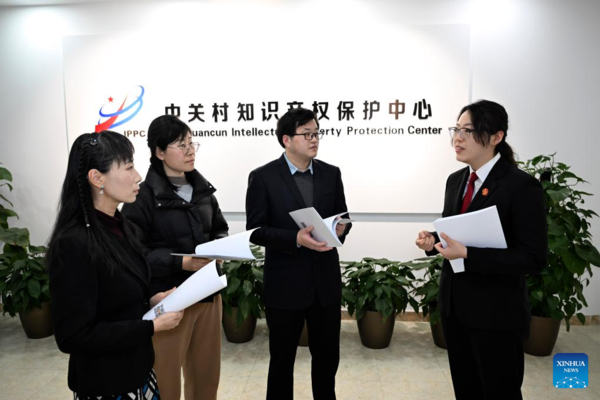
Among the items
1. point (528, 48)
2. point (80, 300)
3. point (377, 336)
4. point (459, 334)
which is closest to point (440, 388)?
point (377, 336)

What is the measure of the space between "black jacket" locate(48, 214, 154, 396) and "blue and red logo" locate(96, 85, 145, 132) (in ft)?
8.99

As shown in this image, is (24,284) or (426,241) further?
(24,284)

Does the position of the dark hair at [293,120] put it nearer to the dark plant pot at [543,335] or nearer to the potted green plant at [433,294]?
→ the potted green plant at [433,294]

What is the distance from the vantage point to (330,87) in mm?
3500

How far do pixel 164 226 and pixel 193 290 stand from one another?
56cm

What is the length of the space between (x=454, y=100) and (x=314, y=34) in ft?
4.21

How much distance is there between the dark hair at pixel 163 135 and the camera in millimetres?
1765

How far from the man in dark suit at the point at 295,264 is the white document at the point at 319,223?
0.10 meters

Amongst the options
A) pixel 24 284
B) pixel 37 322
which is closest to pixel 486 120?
pixel 24 284

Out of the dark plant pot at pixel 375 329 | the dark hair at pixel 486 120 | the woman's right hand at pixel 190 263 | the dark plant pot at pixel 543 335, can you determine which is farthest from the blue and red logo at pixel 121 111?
the dark plant pot at pixel 543 335

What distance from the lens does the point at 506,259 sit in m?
1.47

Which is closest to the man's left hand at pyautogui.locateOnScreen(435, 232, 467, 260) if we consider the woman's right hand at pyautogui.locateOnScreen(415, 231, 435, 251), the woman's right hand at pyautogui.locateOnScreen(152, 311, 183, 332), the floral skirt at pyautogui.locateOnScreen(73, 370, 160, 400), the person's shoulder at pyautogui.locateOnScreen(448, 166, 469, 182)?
the woman's right hand at pyautogui.locateOnScreen(415, 231, 435, 251)

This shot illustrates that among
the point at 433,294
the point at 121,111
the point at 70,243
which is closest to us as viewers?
the point at 70,243

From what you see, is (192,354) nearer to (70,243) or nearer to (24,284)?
(70,243)
